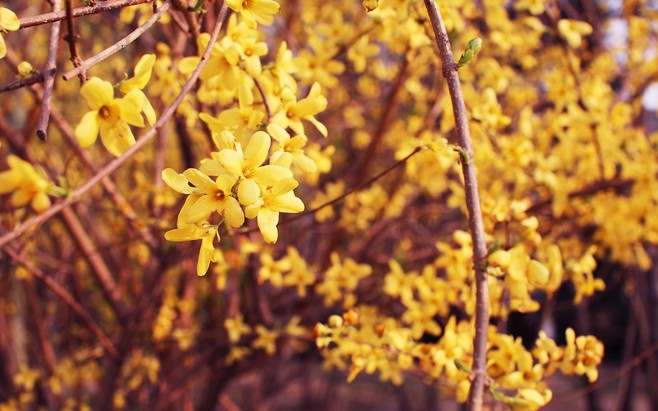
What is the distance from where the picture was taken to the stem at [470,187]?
112cm

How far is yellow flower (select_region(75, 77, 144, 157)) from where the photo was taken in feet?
3.07

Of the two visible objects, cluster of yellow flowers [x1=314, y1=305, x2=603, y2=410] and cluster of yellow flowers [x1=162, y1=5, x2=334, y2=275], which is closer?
cluster of yellow flowers [x1=162, y1=5, x2=334, y2=275]

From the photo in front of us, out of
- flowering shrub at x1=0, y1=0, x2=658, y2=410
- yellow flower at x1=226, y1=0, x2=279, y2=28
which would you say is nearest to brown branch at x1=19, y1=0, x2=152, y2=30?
flowering shrub at x1=0, y1=0, x2=658, y2=410

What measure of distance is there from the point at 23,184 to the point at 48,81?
0.21 meters

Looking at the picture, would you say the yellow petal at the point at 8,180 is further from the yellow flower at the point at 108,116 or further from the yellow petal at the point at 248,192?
the yellow petal at the point at 248,192

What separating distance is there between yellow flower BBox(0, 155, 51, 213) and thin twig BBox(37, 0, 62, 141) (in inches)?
2.5

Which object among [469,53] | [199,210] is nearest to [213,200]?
[199,210]

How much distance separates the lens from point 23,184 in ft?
2.84

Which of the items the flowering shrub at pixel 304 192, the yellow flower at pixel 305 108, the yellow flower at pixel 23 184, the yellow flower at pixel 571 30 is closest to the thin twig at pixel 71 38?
the flowering shrub at pixel 304 192

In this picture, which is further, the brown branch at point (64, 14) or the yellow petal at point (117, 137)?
the yellow petal at point (117, 137)

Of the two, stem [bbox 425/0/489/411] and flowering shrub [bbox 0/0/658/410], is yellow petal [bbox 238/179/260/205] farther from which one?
stem [bbox 425/0/489/411]

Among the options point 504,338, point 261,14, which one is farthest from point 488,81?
point 261,14

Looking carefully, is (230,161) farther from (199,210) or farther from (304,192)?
(304,192)

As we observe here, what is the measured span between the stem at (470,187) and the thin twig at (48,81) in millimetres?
740
